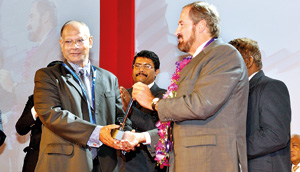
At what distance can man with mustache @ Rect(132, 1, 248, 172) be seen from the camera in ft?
7.98

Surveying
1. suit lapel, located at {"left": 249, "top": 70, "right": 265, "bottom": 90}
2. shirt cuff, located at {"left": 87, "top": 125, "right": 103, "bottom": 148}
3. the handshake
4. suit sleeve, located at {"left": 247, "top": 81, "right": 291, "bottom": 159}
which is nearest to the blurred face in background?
the handshake

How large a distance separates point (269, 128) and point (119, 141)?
3.69 feet

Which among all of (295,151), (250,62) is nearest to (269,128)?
(250,62)

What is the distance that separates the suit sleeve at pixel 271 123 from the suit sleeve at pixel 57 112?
1193 millimetres

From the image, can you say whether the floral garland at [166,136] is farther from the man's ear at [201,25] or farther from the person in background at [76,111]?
the person in background at [76,111]

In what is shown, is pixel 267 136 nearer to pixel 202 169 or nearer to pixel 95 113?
pixel 202 169

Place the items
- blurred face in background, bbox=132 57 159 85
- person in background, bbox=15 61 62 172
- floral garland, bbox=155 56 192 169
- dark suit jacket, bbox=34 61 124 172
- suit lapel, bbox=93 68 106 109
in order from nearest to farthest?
floral garland, bbox=155 56 192 169 < dark suit jacket, bbox=34 61 124 172 < suit lapel, bbox=93 68 106 109 < person in background, bbox=15 61 62 172 < blurred face in background, bbox=132 57 159 85

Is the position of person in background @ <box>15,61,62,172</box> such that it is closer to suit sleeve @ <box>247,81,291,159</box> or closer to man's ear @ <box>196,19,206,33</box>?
man's ear @ <box>196,19,206,33</box>

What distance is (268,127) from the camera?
9.39 feet

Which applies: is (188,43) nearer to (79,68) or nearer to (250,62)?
(250,62)

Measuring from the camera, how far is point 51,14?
5.66 meters

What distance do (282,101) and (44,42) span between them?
367cm

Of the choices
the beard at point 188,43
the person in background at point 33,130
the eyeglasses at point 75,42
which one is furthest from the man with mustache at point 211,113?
the person in background at point 33,130

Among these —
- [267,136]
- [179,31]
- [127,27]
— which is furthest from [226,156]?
[127,27]
